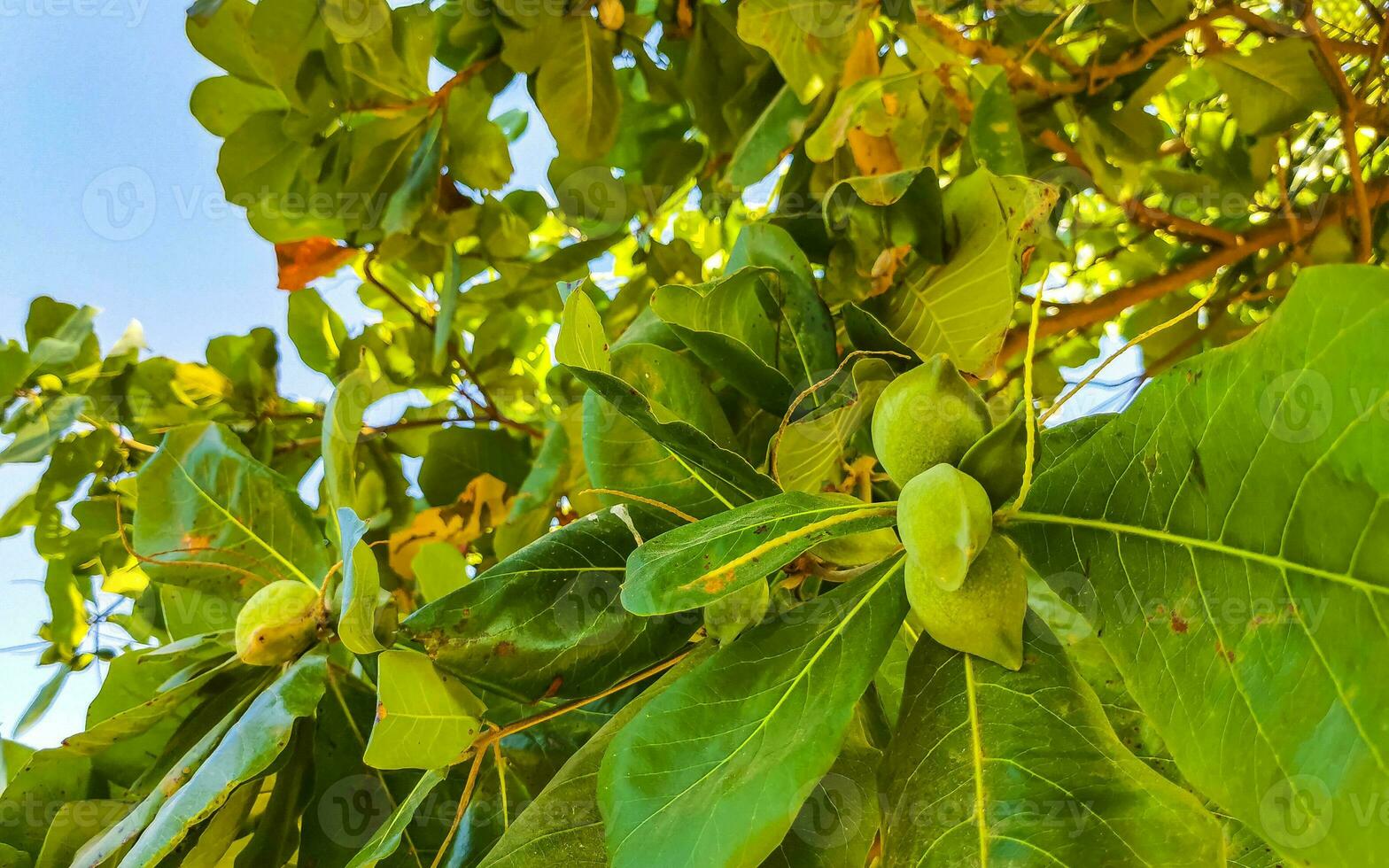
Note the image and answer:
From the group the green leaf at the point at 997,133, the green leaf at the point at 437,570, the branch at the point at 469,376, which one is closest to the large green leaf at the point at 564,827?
the green leaf at the point at 437,570

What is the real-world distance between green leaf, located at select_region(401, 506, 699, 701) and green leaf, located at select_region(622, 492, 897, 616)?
0.12m

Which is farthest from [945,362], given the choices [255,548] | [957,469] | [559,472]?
[255,548]

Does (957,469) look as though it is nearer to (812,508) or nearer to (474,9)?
(812,508)

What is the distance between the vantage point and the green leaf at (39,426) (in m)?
1.24

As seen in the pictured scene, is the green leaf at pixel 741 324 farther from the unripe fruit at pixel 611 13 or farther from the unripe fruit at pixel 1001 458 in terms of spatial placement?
the unripe fruit at pixel 611 13

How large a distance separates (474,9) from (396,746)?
39.4 inches

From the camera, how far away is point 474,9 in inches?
46.3

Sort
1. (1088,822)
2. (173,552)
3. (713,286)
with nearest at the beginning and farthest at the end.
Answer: (1088,822), (713,286), (173,552)

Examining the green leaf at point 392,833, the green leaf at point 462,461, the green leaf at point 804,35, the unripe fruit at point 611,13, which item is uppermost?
the unripe fruit at point 611,13

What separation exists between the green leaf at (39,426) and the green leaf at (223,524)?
543mm

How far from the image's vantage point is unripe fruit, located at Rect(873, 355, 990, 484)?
509 mm

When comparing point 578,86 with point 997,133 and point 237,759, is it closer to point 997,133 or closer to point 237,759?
point 997,133

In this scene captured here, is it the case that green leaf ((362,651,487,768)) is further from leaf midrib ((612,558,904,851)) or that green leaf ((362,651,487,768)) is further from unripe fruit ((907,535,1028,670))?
unripe fruit ((907,535,1028,670))

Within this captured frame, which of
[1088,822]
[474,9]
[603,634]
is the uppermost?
[474,9]
